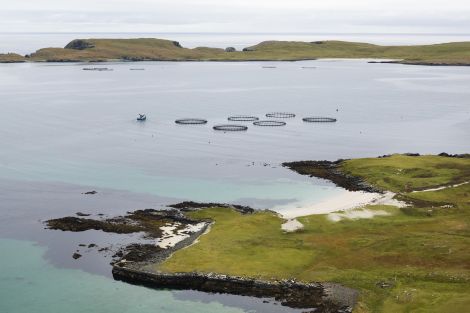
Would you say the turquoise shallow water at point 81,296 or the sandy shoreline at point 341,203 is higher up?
the sandy shoreline at point 341,203

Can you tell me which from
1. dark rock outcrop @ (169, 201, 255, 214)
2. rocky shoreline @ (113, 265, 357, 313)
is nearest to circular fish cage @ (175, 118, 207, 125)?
dark rock outcrop @ (169, 201, 255, 214)

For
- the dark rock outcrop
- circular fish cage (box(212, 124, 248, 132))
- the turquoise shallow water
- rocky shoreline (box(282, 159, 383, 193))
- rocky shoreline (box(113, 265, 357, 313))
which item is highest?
circular fish cage (box(212, 124, 248, 132))

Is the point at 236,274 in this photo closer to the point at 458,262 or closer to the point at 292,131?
the point at 458,262

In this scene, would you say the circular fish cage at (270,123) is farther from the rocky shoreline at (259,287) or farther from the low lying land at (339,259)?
the rocky shoreline at (259,287)

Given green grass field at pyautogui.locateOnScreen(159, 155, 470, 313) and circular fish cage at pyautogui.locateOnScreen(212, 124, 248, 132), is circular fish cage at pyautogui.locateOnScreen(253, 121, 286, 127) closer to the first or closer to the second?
circular fish cage at pyautogui.locateOnScreen(212, 124, 248, 132)

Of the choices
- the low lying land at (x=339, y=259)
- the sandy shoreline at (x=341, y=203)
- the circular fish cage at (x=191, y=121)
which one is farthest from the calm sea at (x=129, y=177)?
the circular fish cage at (x=191, y=121)

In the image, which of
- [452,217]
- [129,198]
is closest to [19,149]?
[129,198]

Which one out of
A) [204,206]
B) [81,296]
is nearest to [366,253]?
[204,206]
